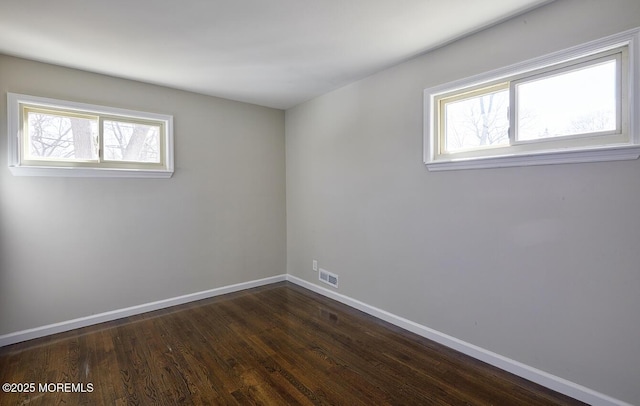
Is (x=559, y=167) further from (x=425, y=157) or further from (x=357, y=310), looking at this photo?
(x=357, y=310)

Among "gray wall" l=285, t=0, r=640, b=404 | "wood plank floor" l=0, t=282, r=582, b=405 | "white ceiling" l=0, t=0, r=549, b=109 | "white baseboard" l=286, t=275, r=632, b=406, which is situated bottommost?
"wood plank floor" l=0, t=282, r=582, b=405

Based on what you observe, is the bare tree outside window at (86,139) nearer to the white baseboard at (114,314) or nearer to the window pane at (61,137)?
the window pane at (61,137)

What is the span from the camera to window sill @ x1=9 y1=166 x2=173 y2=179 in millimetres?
2566

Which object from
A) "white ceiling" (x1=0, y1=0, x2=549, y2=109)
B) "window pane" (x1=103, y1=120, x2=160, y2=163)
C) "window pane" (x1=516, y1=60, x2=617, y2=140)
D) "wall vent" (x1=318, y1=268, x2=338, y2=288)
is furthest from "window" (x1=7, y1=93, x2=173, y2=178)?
"window pane" (x1=516, y1=60, x2=617, y2=140)

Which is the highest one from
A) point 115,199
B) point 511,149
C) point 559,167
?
point 511,149

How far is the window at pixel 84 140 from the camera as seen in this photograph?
2.58 m

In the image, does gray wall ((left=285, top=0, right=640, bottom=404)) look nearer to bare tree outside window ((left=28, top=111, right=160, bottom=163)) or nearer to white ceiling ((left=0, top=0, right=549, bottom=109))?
white ceiling ((left=0, top=0, right=549, bottom=109))

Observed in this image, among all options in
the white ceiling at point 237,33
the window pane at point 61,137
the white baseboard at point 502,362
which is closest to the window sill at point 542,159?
the white ceiling at point 237,33

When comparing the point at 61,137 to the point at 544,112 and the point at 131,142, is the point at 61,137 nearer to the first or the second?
the point at 131,142

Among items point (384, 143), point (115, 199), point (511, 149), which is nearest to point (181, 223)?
point (115, 199)

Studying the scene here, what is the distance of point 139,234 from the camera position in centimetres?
316

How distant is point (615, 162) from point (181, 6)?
276cm

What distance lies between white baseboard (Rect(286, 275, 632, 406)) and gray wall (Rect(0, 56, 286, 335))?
1.77 metres

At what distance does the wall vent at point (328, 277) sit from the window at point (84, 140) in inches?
83.7
